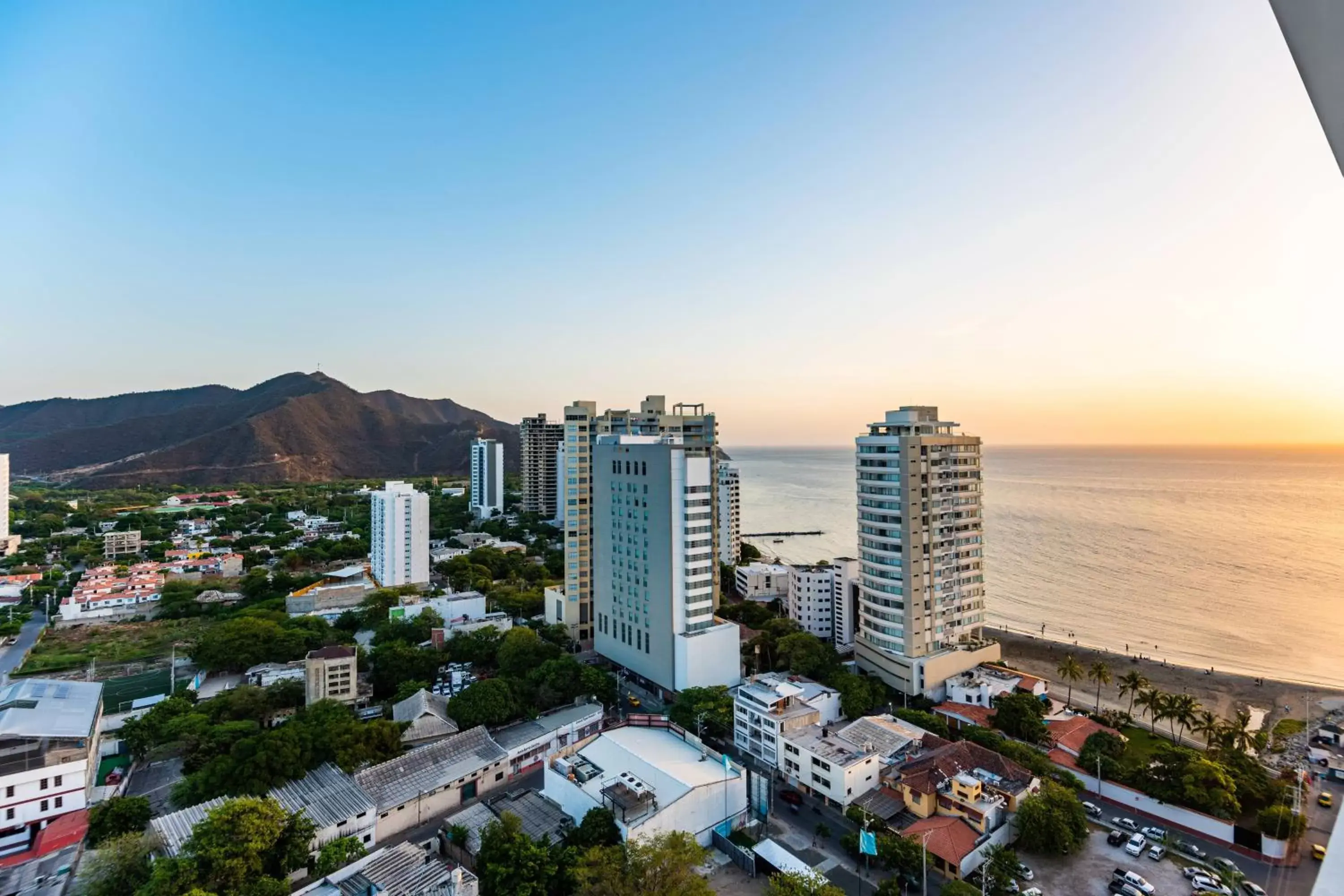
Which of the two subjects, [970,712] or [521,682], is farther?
[521,682]

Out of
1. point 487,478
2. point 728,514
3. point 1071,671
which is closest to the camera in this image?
point 1071,671

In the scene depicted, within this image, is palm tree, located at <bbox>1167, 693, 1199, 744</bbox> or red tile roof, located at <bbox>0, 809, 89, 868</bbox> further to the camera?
palm tree, located at <bbox>1167, 693, 1199, 744</bbox>

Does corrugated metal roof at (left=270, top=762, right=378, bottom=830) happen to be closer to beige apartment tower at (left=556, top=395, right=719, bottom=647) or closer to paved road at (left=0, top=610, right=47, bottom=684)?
beige apartment tower at (left=556, top=395, right=719, bottom=647)

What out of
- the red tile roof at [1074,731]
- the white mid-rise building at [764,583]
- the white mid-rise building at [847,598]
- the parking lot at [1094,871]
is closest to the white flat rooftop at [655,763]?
the parking lot at [1094,871]

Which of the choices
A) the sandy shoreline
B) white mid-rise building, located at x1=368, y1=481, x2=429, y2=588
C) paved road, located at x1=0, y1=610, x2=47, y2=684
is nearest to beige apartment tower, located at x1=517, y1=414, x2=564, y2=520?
white mid-rise building, located at x1=368, y1=481, x2=429, y2=588

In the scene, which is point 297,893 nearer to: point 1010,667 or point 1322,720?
point 1010,667

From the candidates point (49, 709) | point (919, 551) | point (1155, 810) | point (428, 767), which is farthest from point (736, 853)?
point (49, 709)

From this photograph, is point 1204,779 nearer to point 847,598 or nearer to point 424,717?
point 847,598

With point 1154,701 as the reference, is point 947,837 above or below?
below

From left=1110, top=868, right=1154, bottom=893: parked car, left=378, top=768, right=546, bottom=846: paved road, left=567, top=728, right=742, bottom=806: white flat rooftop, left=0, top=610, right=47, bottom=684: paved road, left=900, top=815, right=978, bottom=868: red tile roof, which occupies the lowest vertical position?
left=378, top=768, right=546, bottom=846: paved road
